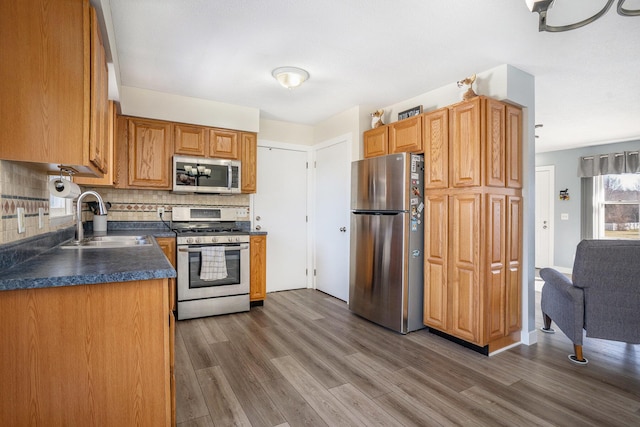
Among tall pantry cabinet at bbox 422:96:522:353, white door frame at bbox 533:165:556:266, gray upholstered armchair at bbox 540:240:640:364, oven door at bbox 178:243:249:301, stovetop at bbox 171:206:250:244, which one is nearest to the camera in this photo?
gray upholstered armchair at bbox 540:240:640:364

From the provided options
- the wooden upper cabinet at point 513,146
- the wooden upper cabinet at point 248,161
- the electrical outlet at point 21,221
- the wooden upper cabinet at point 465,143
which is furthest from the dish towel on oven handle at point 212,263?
the wooden upper cabinet at point 513,146

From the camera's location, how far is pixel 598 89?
3.34 meters

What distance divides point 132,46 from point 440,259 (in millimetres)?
3150

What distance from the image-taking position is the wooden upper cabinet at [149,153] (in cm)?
353

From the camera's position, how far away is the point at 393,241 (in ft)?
10.4

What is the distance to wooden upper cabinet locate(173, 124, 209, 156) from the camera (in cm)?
373

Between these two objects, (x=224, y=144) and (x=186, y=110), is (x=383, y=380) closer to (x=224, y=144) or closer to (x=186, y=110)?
(x=224, y=144)

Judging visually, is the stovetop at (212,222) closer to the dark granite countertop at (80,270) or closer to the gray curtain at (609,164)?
the dark granite countertop at (80,270)

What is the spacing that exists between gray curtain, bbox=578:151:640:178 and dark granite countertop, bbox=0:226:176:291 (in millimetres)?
7152

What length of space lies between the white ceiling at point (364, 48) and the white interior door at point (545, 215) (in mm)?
2928

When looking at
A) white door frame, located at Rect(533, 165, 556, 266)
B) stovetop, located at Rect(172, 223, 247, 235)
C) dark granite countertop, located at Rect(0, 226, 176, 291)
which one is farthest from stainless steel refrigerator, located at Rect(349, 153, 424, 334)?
white door frame, located at Rect(533, 165, 556, 266)

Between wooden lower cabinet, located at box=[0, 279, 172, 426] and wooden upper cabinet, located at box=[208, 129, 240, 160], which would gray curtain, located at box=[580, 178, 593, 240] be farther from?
wooden lower cabinet, located at box=[0, 279, 172, 426]

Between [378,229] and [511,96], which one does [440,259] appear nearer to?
[378,229]

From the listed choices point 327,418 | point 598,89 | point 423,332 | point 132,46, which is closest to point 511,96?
point 598,89
